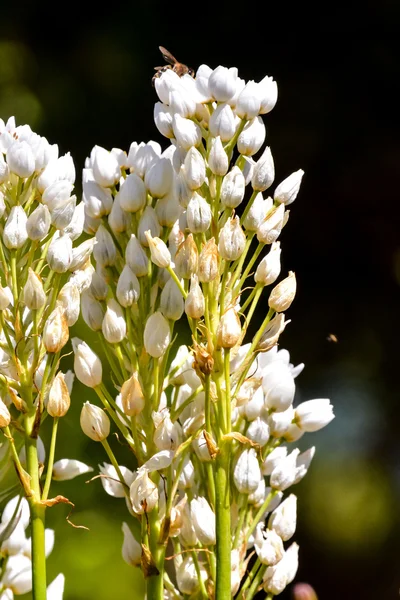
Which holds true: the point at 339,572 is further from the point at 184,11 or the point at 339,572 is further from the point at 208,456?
the point at 208,456

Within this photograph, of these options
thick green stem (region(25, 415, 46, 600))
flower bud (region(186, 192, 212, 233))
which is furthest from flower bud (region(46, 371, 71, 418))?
flower bud (region(186, 192, 212, 233))

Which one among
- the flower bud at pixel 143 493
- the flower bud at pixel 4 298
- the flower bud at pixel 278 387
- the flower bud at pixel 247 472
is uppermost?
the flower bud at pixel 4 298

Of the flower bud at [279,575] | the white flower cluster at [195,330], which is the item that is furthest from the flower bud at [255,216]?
the flower bud at [279,575]

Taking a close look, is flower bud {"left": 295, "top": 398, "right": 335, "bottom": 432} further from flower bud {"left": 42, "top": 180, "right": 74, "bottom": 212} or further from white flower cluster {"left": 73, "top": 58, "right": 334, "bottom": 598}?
flower bud {"left": 42, "top": 180, "right": 74, "bottom": 212}

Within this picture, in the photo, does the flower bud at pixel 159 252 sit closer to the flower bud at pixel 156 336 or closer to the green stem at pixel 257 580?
the flower bud at pixel 156 336

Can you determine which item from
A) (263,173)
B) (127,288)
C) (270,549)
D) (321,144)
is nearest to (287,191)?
(263,173)

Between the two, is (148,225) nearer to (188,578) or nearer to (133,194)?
(133,194)
